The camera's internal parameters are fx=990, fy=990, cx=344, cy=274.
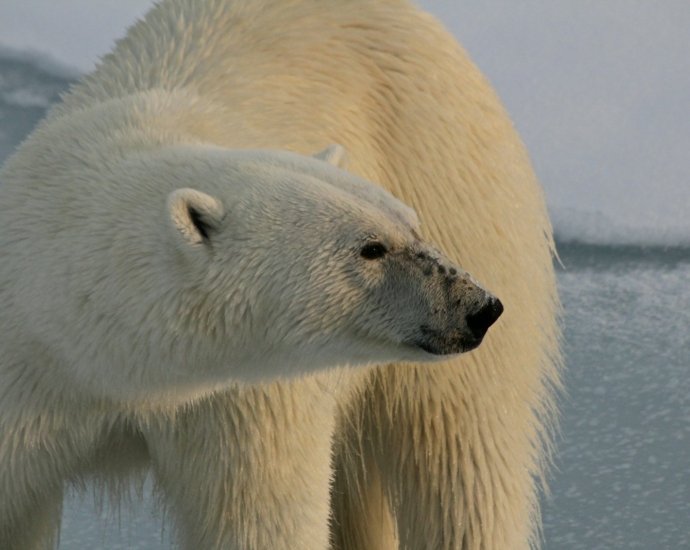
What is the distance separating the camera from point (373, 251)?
6.27 ft

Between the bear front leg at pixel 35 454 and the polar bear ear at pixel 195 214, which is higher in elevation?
the polar bear ear at pixel 195 214

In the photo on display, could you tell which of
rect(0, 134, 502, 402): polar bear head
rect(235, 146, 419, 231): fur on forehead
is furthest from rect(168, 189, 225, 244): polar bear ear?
rect(235, 146, 419, 231): fur on forehead

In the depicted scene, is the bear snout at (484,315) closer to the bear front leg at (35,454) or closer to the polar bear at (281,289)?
the polar bear at (281,289)

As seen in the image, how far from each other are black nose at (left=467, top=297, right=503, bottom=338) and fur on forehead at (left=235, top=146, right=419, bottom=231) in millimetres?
210

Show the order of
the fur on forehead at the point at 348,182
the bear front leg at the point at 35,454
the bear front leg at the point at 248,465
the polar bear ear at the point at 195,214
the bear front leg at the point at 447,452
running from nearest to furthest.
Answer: the polar bear ear at the point at 195,214 < the fur on forehead at the point at 348,182 < the bear front leg at the point at 35,454 < the bear front leg at the point at 248,465 < the bear front leg at the point at 447,452

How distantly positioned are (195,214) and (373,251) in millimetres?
347

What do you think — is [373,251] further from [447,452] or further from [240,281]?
[447,452]

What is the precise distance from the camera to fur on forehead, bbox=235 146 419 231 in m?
1.93

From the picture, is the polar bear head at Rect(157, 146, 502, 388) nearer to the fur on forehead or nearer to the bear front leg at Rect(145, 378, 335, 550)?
the fur on forehead

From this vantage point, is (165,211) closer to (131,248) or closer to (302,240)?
(131,248)

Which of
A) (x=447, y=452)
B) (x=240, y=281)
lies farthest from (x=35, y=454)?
(x=447, y=452)

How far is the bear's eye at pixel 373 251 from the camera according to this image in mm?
1901

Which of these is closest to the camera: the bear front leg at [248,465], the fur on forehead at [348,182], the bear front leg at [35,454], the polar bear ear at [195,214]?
the polar bear ear at [195,214]

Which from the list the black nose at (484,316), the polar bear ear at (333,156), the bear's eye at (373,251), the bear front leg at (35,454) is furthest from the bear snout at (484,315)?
the bear front leg at (35,454)
